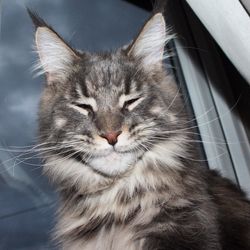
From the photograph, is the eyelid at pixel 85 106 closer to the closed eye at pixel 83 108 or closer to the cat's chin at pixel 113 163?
the closed eye at pixel 83 108

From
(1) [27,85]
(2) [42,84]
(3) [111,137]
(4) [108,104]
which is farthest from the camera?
(1) [27,85]

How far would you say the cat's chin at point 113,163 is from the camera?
58.6 inches

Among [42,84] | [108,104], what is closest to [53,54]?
[42,84]

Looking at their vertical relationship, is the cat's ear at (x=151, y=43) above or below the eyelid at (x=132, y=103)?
above

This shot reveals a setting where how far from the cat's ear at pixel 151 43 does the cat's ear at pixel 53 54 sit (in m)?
0.22

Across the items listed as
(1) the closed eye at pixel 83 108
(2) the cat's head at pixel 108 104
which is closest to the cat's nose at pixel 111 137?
(2) the cat's head at pixel 108 104

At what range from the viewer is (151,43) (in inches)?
67.6

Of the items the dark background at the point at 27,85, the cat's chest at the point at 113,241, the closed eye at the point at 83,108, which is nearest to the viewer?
the cat's chest at the point at 113,241

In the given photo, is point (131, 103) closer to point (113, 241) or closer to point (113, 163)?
point (113, 163)

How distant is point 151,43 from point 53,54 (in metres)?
0.35

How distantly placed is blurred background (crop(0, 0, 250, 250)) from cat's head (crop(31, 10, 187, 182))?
142 mm

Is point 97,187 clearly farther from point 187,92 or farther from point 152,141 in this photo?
point 187,92

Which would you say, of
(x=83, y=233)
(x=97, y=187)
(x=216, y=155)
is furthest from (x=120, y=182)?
(x=216, y=155)

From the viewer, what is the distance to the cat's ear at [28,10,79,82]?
1.65 m
